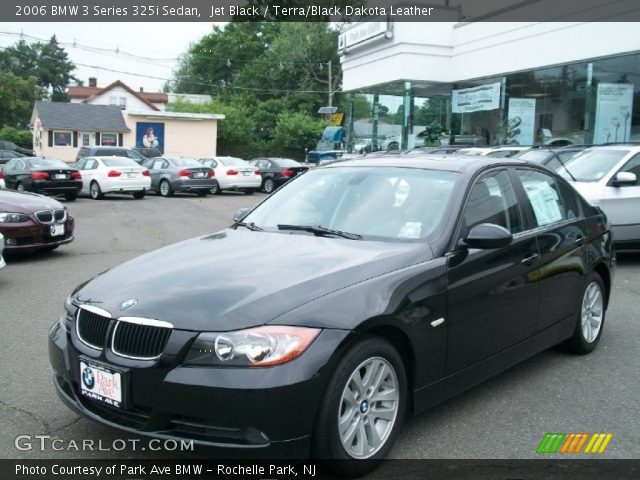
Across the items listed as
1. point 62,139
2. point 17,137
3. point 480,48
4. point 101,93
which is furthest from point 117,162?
point 101,93

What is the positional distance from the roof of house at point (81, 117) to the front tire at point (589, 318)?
4798 centimetres

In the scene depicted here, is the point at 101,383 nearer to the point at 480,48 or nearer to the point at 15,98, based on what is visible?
the point at 480,48

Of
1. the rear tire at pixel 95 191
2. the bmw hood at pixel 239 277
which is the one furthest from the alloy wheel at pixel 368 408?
the rear tire at pixel 95 191

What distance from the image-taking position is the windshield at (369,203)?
167 inches

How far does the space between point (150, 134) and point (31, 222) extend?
132 ft

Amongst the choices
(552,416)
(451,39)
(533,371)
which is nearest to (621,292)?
(533,371)

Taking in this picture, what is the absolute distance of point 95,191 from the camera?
22438 millimetres

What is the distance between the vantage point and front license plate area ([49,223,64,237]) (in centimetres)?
992

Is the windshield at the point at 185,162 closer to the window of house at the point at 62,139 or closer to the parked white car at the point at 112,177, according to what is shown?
the parked white car at the point at 112,177

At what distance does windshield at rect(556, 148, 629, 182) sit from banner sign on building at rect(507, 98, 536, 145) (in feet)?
39.9

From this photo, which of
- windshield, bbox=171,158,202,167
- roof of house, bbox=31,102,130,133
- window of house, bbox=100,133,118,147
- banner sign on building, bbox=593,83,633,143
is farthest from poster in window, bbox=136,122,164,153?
banner sign on building, bbox=593,83,633,143

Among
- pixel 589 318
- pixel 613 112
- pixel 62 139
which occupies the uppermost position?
pixel 613 112

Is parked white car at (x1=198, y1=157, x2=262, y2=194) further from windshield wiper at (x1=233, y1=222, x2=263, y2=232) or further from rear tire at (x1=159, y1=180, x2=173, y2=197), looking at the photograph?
windshield wiper at (x1=233, y1=222, x2=263, y2=232)

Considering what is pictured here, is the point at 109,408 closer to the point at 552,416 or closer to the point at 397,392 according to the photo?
the point at 397,392
